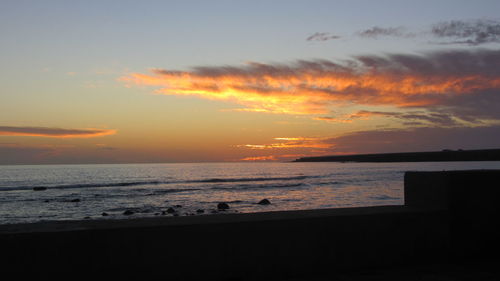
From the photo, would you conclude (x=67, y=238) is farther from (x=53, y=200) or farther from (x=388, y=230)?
(x=53, y=200)

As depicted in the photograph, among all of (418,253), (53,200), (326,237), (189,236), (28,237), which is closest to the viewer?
(28,237)

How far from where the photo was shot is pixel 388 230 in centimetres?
505

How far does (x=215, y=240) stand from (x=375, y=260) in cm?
199

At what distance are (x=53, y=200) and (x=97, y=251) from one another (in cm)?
3914

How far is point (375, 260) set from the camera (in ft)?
16.4

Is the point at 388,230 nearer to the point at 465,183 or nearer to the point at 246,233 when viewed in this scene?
the point at 465,183

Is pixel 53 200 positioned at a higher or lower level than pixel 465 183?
lower

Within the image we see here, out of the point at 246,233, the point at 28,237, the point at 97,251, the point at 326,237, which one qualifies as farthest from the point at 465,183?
the point at 28,237

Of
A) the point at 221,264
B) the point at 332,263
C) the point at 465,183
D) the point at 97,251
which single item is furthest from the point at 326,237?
the point at 97,251

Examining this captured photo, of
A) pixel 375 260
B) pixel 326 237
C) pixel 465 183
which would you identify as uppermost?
pixel 465 183

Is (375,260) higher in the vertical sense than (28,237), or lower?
lower

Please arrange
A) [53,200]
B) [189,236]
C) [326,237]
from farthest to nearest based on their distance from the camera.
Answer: [53,200], [326,237], [189,236]

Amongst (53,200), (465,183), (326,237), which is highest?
(465,183)

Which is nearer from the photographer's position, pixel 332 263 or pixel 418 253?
pixel 332 263
